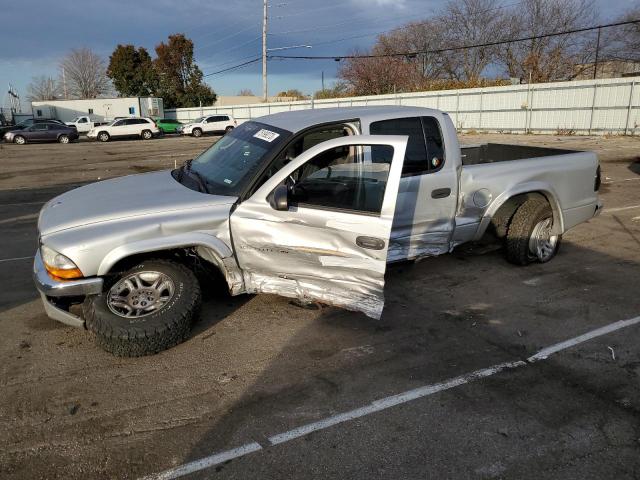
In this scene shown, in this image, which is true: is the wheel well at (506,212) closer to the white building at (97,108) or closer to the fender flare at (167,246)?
the fender flare at (167,246)

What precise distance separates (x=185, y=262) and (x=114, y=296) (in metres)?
0.65

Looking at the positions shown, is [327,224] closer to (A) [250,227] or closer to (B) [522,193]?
(A) [250,227]

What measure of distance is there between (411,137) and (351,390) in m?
2.56

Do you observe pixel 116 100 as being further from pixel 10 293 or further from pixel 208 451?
pixel 208 451

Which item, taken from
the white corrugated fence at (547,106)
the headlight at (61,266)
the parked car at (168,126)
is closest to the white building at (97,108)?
the parked car at (168,126)

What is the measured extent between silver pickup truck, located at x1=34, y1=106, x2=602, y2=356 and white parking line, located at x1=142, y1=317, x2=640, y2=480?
2.66ft

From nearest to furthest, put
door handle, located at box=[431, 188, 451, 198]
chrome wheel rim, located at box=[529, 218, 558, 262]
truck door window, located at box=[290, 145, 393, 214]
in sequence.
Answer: truck door window, located at box=[290, 145, 393, 214] → door handle, located at box=[431, 188, 451, 198] → chrome wheel rim, located at box=[529, 218, 558, 262]

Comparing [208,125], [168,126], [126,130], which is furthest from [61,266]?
[168,126]

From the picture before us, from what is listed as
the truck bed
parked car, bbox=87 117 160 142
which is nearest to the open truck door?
the truck bed

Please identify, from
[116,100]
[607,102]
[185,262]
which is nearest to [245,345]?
[185,262]

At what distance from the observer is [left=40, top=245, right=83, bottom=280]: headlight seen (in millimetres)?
3490

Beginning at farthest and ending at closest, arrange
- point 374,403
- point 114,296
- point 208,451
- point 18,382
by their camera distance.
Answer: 1. point 114,296
2. point 18,382
3. point 374,403
4. point 208,451

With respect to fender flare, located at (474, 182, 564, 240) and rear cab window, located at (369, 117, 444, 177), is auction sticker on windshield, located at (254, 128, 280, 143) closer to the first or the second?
rear cab window, located at (369, 117, 444, 177)

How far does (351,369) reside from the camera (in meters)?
3.56
